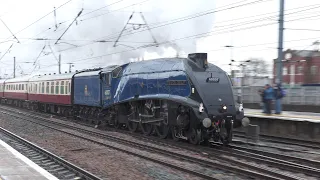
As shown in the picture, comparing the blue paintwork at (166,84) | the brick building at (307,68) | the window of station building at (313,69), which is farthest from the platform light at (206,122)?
the window of station building at (313,69)

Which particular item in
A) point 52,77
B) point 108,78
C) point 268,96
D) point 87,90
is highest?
point 52,77

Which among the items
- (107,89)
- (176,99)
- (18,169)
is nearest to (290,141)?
(176,99)

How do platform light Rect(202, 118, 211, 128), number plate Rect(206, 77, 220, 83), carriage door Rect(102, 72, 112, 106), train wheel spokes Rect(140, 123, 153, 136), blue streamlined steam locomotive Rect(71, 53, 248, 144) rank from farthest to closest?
1. carriage door Rect(102, 72, 112, 106)
2. train wheel spokes Rect(140, 123, 153, 136)
3. number plate Rect(206, 77, 220, 83)
4. blue streamlined steam locomotive Rect(71, 53, 248, 144)
5. platform light Rect(202, 118, 211, 128)

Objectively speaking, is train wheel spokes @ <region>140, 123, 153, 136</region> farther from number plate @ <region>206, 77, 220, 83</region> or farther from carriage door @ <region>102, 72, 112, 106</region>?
number plate @ <region>206, 77, 220, 83</region>

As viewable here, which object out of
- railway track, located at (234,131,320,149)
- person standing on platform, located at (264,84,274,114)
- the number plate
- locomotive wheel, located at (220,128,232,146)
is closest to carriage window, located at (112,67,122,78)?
the number plate

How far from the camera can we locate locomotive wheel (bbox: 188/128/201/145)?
1190 cm

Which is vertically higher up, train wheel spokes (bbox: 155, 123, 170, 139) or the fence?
the fence

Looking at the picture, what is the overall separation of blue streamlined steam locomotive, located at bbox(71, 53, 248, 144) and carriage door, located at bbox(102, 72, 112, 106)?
11 centimetres

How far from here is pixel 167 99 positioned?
12.8m

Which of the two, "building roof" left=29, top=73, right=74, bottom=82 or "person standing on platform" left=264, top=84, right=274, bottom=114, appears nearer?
"person standing on platform" left=264, top=84, right=274, bottom=114

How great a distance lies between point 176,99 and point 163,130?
2.04 metres

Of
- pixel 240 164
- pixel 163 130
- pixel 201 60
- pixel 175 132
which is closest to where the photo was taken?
pixel 240 164

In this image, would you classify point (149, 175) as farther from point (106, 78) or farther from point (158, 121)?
Answer: point (106, 78)

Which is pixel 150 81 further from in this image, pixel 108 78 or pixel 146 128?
pixel 108 78
